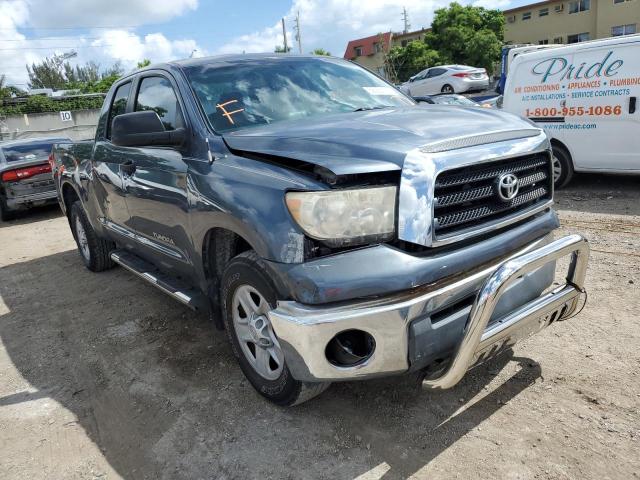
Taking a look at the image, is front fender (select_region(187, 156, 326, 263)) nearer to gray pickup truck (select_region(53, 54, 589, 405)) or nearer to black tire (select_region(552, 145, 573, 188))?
gray pickup truck (select_region(53, 54, 589, 405))

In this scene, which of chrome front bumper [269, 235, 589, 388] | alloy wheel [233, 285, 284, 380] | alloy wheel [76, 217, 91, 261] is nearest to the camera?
chrome front bumper [269, 235, 589, 388]

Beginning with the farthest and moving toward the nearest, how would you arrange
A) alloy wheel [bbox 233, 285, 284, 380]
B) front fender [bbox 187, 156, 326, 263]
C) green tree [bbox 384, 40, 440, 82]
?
green tree [bbox 384, 40, 440, 82] < alloy wheel [bbox 233, 285, 284, 380] < front fender [bbox 187, 156, 326, 263]

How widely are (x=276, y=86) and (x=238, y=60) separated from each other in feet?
1.37

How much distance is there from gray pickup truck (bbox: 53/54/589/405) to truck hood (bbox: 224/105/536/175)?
0.03 ft

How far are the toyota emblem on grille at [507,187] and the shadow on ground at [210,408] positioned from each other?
100 centimetres

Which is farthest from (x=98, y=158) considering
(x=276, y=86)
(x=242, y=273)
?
(x=242, y=273)

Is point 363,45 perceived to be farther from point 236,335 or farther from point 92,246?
point 236,335

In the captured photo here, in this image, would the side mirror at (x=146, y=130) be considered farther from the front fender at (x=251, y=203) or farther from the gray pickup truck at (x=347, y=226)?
the front fender at (x=251, y=203)

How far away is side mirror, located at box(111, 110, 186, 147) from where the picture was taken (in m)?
3.13

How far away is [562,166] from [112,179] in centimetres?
603

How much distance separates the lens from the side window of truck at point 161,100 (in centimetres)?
342

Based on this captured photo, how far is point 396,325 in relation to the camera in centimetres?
218

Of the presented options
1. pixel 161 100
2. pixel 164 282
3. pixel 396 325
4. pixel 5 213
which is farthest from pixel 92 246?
pixel 5 213

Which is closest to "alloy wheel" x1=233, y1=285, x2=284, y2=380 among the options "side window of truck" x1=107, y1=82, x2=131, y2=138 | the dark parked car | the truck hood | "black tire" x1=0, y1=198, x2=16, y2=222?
the truck hood
